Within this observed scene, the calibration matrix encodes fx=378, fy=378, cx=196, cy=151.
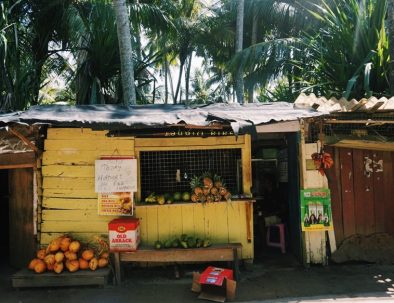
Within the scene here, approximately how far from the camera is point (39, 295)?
5230 millimetres

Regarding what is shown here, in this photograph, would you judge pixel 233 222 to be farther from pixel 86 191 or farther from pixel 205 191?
A: pixel 86 191

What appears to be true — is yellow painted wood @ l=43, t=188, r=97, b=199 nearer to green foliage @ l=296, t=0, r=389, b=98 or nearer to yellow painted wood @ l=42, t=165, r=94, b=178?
yellow painted wood @ l=42, t=165, r=94, b=178

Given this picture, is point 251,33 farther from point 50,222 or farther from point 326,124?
point 50,222

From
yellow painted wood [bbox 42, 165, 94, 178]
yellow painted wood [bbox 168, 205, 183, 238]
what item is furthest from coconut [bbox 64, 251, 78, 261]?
yellow painted wood [bbox 168, 205, 183, 238]

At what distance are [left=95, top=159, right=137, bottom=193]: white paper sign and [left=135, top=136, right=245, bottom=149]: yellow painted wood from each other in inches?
13.9

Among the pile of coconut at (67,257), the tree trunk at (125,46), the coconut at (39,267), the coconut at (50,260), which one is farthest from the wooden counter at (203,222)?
the tree trunk at (125,46)

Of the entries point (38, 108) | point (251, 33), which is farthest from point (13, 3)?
point (251, 33)

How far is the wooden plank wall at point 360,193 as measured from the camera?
6.31 metres

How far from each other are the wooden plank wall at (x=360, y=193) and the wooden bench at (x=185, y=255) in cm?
188

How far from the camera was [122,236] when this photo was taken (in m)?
5.64

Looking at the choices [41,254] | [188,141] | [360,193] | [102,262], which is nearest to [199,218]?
[188,141]

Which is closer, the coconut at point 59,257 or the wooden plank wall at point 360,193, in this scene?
the coconut at point 59,257

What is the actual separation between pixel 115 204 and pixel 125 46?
4.05 m

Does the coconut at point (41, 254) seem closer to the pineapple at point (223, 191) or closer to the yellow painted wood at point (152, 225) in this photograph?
the yellow painted wood at point (152, 225)
